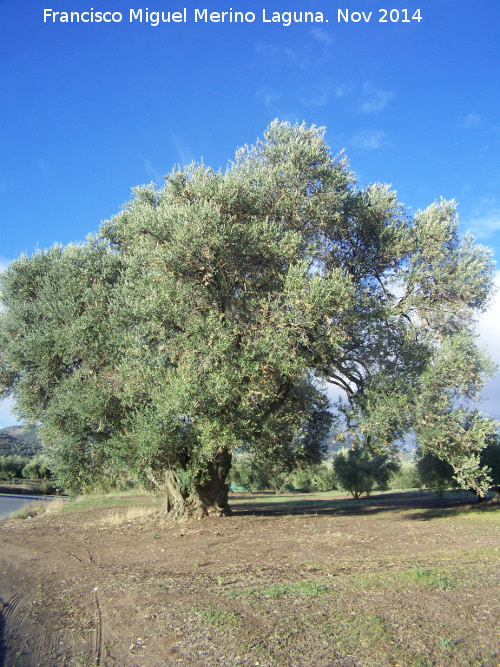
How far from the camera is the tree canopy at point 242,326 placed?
12.7 meters

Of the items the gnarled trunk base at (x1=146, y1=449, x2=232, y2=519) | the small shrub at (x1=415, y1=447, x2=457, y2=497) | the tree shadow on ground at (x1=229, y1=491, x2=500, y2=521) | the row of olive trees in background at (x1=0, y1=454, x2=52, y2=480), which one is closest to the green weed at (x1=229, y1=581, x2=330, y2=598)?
the gnarled trunk base at (x1=146, y1=449, x2=232, y2=519)

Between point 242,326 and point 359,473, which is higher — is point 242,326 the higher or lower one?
the higher one

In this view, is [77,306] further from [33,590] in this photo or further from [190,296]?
[33,590]

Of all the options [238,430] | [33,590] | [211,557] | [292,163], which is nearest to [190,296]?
[238,430]

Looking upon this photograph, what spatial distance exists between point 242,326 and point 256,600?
7817 millimetres

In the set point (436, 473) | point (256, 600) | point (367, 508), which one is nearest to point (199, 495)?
point (256, 600)

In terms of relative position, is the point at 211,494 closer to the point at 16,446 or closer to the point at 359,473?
the point at 359,473

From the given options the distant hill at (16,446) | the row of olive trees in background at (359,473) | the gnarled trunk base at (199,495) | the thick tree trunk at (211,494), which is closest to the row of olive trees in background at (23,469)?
the distant hill at (16,446)

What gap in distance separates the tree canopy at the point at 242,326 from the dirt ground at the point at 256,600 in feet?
8.96

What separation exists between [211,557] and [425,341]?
868cm

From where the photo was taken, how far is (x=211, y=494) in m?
17.1

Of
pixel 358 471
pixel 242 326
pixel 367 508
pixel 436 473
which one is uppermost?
pixel 242 326

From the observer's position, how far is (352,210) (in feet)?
53.2

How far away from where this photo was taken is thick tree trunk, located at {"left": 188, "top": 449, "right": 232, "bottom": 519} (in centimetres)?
1662
